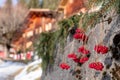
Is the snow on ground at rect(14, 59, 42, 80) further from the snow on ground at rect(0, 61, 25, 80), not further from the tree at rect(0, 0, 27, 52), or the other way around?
the tree at rect(0, 0, 27, 52)

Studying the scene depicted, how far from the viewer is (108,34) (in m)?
6.77

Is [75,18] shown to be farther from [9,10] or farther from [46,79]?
[9,10]

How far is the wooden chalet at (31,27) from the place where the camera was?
143 ft

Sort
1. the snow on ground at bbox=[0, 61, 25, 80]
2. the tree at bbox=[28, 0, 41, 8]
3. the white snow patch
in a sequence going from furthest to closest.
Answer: the tree at bbox=[28, 0, 41, 8]
the white snow patch
the snow on ground at bbox=[0, 61, 25, 80]

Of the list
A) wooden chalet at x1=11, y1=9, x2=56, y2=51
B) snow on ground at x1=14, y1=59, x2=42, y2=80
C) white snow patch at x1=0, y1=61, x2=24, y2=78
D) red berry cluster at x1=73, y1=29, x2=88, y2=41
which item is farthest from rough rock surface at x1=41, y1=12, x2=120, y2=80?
wooden chalet at x1=11, y1=9, x2=56, y2=51

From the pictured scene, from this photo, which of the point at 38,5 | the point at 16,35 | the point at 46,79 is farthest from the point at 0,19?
the point at 46,79

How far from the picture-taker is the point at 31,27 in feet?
164

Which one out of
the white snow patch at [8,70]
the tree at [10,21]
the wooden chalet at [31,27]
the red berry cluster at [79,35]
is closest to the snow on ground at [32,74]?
the white snow patch at [8,70]

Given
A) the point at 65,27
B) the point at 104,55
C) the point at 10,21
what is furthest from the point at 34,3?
the point at 104,55

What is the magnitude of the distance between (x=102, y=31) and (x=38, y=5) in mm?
61848

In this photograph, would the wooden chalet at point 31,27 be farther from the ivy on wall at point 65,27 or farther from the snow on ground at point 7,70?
the ivy on wall at point 65,27

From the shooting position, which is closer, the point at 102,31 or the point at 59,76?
the point at 102,31

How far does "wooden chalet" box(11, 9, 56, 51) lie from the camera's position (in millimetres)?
43453

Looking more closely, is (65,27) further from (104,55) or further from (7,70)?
(7,70)
